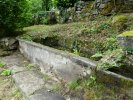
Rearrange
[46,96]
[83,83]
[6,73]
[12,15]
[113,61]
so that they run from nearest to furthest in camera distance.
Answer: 1. [113,61]
2. [83,83]
3. [46,96]
4. [6,73]
5. [12,15]

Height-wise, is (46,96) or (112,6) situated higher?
(112,6)

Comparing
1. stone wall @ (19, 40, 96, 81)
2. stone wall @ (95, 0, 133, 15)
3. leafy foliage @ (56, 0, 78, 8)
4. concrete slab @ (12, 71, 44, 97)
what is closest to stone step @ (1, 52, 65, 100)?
concrete slab @ (12, 71, 44, 97)

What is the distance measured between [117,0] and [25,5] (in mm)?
3708

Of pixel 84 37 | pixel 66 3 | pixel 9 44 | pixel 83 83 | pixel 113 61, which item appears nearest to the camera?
pixel 113 61

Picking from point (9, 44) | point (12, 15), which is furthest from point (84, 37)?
point (12, 15)

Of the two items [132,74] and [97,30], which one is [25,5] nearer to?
[97,30]

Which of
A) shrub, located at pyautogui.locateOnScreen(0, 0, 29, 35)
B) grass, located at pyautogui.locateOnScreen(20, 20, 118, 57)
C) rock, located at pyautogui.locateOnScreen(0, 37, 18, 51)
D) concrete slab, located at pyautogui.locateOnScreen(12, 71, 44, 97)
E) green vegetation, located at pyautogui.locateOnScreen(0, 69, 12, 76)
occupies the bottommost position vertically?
green vegetation, located at pyautogui.locateOnScreen(0, 69, 12, 76)

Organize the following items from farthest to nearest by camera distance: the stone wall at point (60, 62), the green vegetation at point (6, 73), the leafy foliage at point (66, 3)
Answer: the leafy foliage at point (66, 3) → the green vegetation at point (6, 73) → the stone wall at point (60, 62)

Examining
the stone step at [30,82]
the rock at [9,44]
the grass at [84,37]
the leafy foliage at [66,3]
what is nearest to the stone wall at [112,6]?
the grass at [84,37]

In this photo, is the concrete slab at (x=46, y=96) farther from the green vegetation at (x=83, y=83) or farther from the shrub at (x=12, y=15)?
the shrub at (x=12, y=15)

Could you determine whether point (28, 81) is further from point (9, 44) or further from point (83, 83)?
point (9, 44)

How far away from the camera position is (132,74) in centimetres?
321

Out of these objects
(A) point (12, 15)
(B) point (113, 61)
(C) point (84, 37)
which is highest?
(A) point (12, 15)

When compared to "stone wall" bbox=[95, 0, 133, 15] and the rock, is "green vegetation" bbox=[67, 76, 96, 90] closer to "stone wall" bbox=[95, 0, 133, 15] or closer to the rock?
the rock
